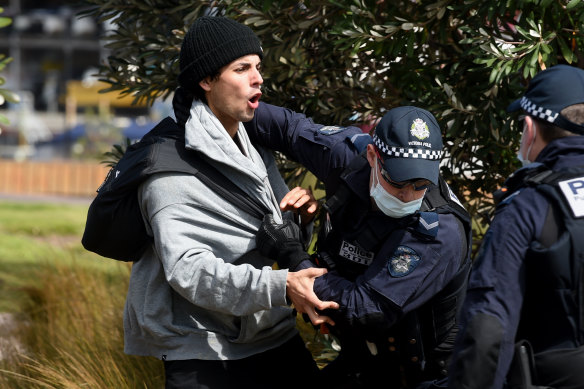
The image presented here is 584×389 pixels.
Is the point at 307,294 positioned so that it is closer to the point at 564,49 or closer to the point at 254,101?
the point at 254,101

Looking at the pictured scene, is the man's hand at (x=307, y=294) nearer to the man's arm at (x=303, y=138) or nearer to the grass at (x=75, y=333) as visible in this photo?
the man's arm at (x=303, y=138)

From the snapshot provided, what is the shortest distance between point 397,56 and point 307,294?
1929 millimetres

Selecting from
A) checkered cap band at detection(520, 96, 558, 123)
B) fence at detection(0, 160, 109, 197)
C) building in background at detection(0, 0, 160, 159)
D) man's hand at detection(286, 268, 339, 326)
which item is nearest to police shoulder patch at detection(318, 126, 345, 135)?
man's hand at detection(286, 268, 339, 326)

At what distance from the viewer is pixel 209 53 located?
3002mm

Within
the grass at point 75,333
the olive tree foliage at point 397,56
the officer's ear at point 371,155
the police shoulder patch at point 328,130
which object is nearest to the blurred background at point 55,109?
the grass at point 75,333

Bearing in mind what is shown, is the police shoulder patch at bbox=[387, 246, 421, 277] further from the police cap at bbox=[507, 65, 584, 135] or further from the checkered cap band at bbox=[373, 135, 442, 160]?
the police cap at bbox=[507, 65, 584, 135]

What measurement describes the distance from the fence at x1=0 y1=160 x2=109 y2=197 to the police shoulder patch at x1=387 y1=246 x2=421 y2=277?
2410 centimetres

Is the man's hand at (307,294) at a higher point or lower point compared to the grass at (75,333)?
higher

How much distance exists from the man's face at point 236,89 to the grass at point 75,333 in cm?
187

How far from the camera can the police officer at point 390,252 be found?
8.83 feet

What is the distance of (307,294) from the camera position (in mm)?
2789

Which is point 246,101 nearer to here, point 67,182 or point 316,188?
point 316,188

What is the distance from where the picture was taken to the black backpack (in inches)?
115

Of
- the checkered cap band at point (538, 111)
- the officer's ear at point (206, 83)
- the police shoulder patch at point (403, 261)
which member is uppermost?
the checkered cap band at point (538, 111)
